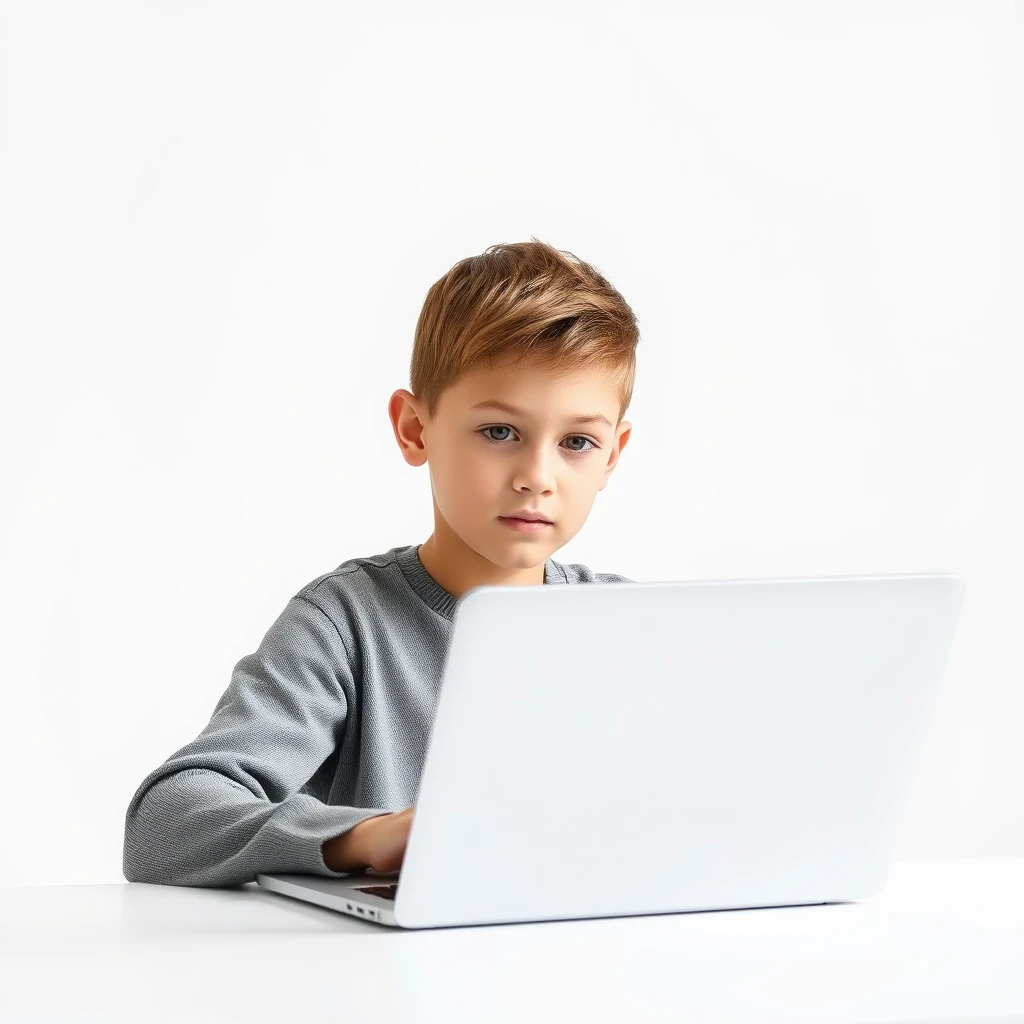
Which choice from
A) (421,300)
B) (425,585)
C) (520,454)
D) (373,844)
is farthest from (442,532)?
(421,300)

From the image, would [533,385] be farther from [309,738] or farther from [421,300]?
[421,300]

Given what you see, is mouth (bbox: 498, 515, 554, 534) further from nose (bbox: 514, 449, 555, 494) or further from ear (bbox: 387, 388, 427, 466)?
ear (bbox: 387, 388, 427, 466)

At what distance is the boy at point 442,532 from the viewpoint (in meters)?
1.18

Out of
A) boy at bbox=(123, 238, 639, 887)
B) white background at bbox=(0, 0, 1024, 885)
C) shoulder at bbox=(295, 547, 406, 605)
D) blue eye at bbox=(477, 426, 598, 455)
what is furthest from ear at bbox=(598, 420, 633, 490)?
white background at bbox=(0, 0, 1024, 885)

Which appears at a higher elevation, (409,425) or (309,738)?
(409,425)

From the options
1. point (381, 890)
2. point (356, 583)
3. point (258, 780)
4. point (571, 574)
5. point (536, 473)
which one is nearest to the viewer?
point (381, 890)

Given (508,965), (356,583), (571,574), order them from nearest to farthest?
(508,965) → (356,583) → (571,574)

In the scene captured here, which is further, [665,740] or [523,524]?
[523,524]

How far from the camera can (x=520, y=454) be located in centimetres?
123

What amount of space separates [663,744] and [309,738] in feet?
1.71

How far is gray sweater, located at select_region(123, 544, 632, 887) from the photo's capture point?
0.92 meters

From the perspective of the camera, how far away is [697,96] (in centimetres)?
299

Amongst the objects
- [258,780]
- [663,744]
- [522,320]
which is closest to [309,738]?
[258,780]

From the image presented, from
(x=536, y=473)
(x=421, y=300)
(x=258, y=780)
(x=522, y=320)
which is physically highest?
(x=421, y=300)
